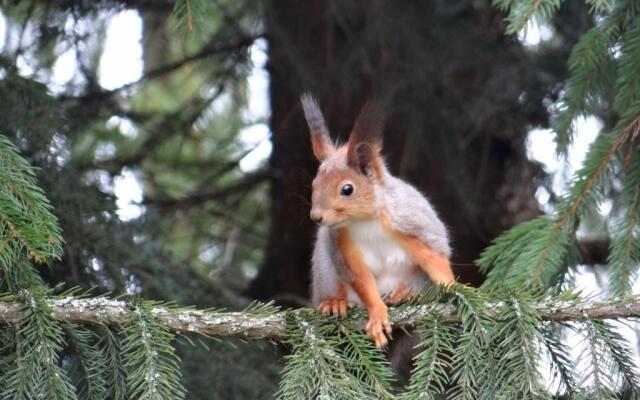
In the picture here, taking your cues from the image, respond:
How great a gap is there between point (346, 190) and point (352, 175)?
5 centimetres

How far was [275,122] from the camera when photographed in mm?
3928

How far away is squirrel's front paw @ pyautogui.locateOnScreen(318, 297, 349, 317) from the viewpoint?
2.20 metres

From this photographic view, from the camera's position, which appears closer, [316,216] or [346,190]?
[316,216]

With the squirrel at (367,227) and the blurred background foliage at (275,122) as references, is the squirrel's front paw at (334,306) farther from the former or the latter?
the blurred background foliage at (275,122)

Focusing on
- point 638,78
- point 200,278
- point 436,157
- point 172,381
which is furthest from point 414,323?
point 436,157

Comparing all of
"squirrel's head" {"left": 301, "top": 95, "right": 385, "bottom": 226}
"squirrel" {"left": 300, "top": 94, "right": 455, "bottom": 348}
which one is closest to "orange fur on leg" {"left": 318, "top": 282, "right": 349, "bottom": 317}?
"squirrel" {"left": 300, "top": 94, "right": 455, "bottom": 348}

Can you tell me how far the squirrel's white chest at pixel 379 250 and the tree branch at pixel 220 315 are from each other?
0.44 m

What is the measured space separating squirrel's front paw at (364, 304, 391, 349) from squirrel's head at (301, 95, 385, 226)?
0.25 meters

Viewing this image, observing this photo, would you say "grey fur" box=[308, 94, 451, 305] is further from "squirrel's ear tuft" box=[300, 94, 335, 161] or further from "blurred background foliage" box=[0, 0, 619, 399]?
"blurred background foliage" box=[0, 0, 619, 399]

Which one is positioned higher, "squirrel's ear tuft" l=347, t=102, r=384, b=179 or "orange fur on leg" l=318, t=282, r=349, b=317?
"squirrel's ear tuft" l=347, t=102, r=384, b=179

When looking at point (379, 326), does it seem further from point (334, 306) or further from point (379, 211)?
point (379, 211)

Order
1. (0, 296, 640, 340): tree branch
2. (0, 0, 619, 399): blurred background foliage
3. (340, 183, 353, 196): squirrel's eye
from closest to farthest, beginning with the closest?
(0, 296, 640, 340): tree branch → (340, 183, 353, 196): squirrel's eye → (0, 0, 619, 399): blurred background foliage

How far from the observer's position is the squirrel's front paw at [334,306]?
2.20m

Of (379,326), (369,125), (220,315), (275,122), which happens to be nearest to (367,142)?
(369,125)
